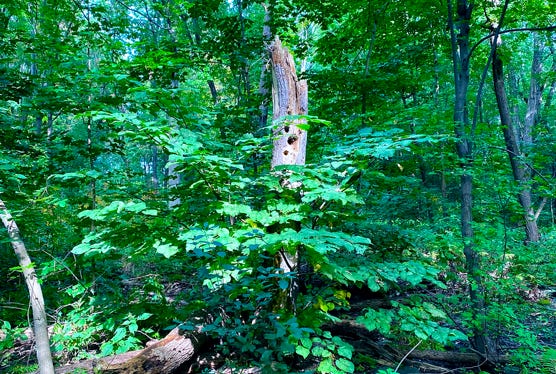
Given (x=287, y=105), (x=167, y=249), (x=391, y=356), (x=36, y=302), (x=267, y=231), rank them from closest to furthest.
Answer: (x=167, y=249)
(x=36, y=302)
(x=267, y=231)
(x=391, y=356)
(x=287, y=105)

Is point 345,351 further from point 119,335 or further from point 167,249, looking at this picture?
point 119,335

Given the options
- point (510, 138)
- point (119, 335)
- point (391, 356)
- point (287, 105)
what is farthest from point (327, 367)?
point (510, 138)

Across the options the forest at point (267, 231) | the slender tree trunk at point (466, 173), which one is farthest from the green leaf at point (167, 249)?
the slender tree trunk at point (466, 173)

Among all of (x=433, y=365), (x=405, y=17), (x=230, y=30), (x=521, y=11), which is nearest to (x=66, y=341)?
(x=433, y=365)

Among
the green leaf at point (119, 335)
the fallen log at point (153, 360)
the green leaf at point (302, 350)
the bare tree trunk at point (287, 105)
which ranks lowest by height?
the fallen log at point (153, 360)

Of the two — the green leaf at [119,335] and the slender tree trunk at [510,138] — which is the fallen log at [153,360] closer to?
the green leaf at [119,335]

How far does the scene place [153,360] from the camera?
3051 millimetres

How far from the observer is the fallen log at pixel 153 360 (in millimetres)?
2913

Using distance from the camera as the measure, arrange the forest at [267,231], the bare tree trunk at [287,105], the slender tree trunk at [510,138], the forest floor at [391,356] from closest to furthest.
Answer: the forest at [267,231] < the forest floor at [391,356] < the bare tree trunk at [287,105] < the slender tree trunk at [510,138]

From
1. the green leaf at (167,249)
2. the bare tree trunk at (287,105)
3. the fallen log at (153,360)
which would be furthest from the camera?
the bare tree trunk at (287,105)

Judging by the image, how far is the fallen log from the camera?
A: 291cm

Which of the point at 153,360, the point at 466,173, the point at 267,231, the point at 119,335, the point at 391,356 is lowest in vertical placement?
the point at 391,356

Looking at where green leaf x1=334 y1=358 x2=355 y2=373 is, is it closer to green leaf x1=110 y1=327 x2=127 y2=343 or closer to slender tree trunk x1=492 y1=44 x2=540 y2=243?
green leaf x1=110 y1=327 x2=127 y2=343

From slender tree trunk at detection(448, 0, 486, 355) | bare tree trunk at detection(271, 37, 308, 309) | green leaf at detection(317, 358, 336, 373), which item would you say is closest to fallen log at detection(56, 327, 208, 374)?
bare tree trunk at detection(271, 37, 308, 309)
